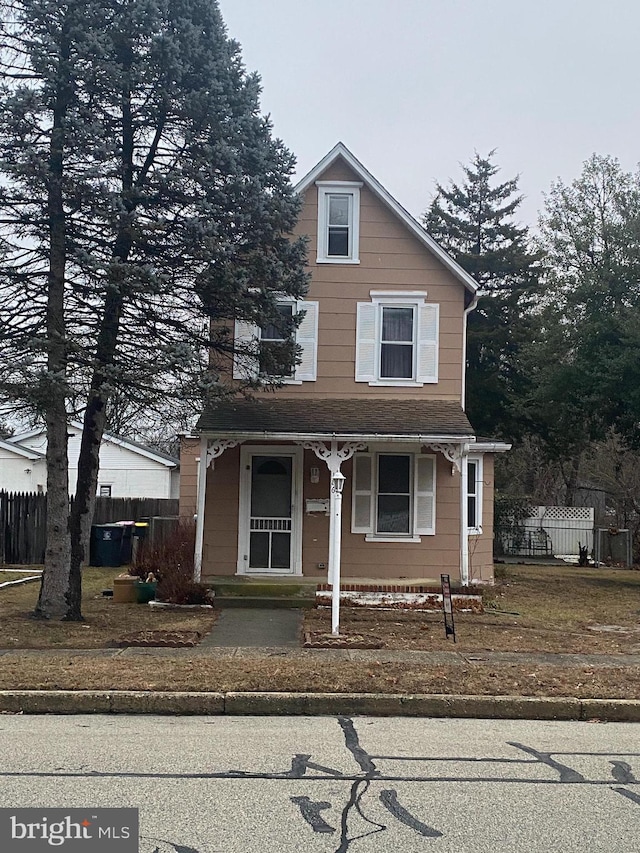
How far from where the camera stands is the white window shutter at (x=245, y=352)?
608 inches

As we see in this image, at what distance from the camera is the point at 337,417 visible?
16.9m

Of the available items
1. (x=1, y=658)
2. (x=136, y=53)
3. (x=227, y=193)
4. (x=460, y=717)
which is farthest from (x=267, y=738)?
(x=136, y=53)

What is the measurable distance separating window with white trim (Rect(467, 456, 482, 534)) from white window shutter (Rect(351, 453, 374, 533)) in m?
2.72

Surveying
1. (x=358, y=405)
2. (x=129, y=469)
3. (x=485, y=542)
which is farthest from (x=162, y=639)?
(x=129, y=469)

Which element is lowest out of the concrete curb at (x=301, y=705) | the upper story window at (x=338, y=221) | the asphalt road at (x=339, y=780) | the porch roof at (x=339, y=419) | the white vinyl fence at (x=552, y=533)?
the asphalt road at (x=339, y=780)

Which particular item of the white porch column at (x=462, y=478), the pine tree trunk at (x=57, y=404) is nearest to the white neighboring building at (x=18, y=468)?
the pine tree trunk at (x=57, y=404)

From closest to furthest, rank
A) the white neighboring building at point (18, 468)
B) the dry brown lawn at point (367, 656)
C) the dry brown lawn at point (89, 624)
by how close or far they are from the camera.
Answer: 1. the dry brown lawn at point (367, 656)
2. the dry brown lawn at point (89, 624)
3. the white neighboring building at point (18, 468)

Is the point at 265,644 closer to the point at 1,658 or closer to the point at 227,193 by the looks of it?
the point at 1,658

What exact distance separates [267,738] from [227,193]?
885 centimetres

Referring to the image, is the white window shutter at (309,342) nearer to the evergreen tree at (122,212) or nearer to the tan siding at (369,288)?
the tan siding at (369,288)

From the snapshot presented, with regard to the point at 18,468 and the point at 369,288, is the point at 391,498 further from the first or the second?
the point at 18,468

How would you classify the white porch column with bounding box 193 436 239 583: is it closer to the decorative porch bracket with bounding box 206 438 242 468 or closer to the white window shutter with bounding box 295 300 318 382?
the decorative porch bracket with bounding box 206 438 242 468

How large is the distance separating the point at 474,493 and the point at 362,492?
10.2ft

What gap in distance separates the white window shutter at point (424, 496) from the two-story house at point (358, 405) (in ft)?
0.07
